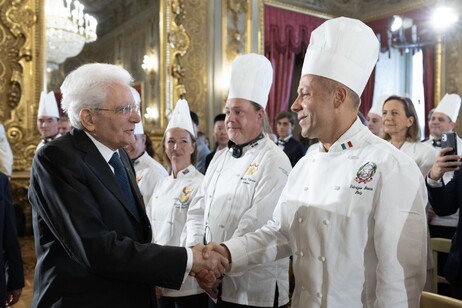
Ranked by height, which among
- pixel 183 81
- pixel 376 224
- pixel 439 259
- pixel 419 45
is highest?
pixel 419 45

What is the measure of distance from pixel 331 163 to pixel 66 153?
2.64ft

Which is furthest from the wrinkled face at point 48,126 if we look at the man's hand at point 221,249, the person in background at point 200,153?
the man's hand at point 221,249

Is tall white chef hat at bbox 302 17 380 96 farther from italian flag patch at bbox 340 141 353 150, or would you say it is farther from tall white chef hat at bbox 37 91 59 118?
tall white chef hat at bbox 37 91 59 118

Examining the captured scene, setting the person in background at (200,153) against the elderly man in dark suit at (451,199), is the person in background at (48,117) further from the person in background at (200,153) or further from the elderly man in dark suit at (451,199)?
the elderly man in dark suit at (451,199)

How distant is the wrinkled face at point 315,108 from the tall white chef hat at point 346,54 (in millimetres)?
46

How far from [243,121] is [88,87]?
791mm

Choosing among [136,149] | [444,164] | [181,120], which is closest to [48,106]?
[136,149]

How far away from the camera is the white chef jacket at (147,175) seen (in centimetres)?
269

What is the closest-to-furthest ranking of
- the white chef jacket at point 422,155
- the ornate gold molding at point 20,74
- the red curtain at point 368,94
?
the white chef jacket at point 422,155, the ornate gold molding at point 20,74, the red curtain at point 368,94

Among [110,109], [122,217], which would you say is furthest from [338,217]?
[110,109]

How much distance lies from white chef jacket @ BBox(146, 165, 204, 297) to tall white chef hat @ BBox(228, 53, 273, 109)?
21.3 inches

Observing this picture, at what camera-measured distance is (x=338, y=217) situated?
129 centimetres

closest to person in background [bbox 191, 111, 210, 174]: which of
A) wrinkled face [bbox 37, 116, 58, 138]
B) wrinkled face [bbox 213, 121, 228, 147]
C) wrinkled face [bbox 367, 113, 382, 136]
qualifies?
wrinkled face [bbox 213, 121, 228, 147]

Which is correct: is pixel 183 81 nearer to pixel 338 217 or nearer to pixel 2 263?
pixel 2 263
